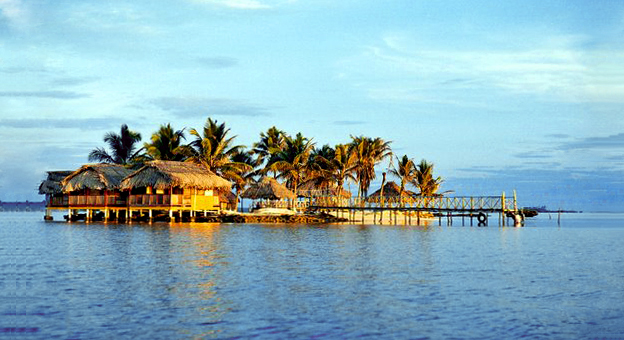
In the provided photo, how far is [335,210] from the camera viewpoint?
63.1 m

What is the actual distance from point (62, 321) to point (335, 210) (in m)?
50.1

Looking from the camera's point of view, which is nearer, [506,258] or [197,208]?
[506,258]

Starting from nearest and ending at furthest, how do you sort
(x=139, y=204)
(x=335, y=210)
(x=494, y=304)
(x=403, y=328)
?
(x=403, y=328) < (x=494, y=304) < (x=139, y=204) < (x=335, y=210)

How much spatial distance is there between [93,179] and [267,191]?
1460cm

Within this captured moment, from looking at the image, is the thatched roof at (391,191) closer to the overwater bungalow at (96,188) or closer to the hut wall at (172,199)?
the hut wall at (172,199)

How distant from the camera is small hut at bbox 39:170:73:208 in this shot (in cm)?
5731

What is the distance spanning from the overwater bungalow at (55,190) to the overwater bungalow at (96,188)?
51cm

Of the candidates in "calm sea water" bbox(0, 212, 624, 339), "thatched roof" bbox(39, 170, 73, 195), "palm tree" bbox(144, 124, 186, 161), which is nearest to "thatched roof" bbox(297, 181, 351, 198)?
"palm tree" bbox(144, 124, 186, 161)

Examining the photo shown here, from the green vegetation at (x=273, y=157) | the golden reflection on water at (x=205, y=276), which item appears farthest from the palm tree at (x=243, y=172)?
the golden reflection on water at (x=205, y=276)

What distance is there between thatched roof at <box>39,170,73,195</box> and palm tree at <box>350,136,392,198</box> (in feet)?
85.5

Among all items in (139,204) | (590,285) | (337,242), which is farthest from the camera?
(139,204)

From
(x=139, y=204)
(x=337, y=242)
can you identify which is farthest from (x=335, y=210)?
(x=337, y=242)

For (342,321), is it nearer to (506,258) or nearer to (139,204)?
(506,258)

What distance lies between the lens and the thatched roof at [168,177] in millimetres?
48906
